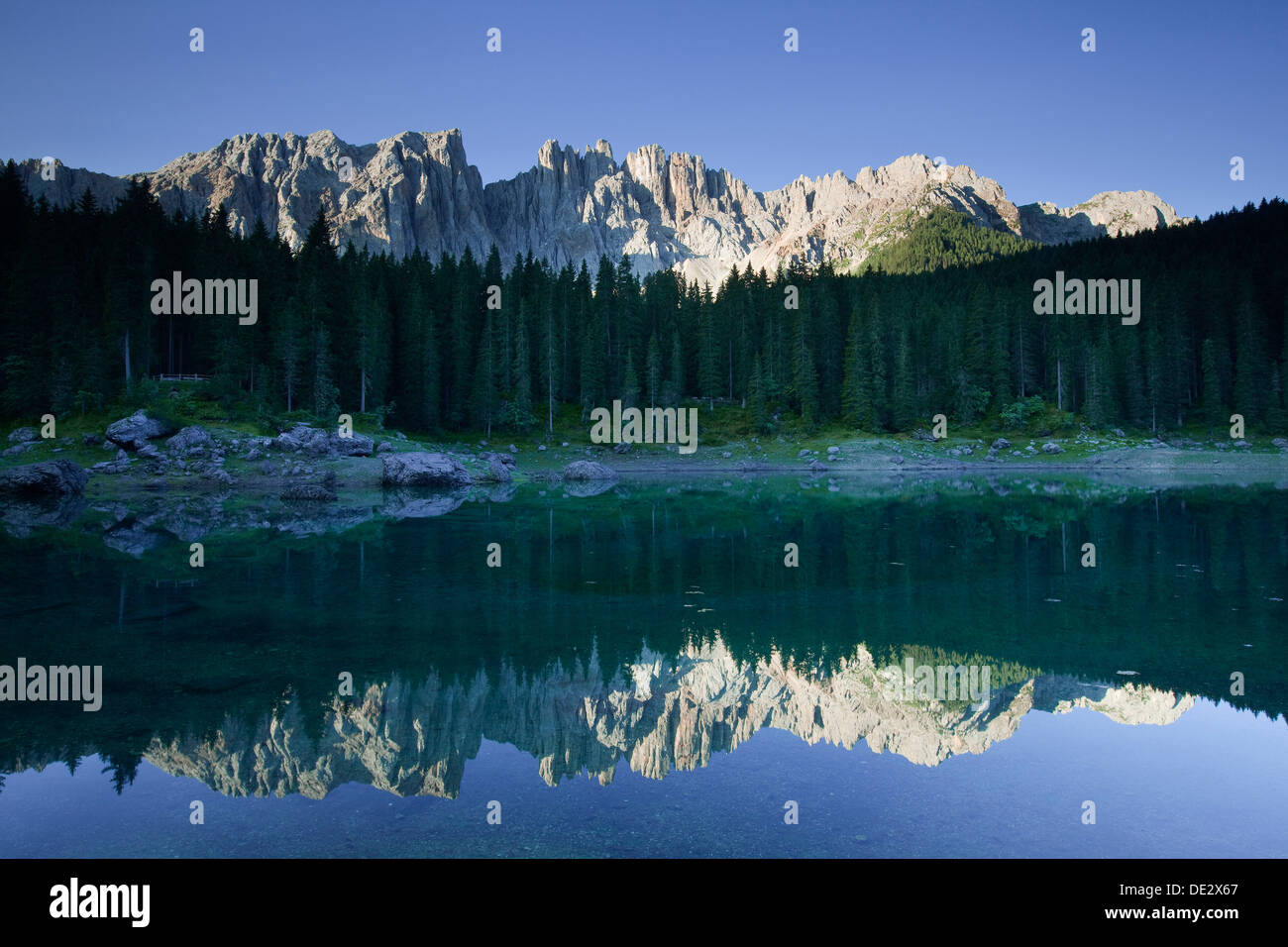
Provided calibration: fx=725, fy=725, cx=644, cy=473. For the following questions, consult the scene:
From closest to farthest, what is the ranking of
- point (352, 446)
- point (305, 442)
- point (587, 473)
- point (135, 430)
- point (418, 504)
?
point (418, 504) < point (135, 430) < point (305, 442) < point (352, 446) < point (587, 473)

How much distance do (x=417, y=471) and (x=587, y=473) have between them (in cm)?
1532

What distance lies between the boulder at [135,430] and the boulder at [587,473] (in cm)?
3042

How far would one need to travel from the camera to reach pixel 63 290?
58.6 m

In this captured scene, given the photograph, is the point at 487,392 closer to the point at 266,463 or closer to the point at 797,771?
the point at 266,463

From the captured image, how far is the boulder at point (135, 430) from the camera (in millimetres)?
50000

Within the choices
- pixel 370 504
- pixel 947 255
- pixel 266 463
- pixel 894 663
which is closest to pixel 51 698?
pixel 894 663

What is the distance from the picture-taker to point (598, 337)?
89.2 meters

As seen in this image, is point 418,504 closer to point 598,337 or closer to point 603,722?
point 603,722

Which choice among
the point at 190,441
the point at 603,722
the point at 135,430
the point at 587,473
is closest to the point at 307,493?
the point at 190,441

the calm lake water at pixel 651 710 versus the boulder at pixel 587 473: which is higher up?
the boulder at pixel 587 473

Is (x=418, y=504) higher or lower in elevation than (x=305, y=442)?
lower

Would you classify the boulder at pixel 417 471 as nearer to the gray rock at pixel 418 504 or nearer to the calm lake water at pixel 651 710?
the gray rock at pixel 418 504

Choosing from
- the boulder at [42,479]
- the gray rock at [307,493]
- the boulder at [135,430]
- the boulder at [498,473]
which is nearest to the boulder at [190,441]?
the boulder at [135,430]

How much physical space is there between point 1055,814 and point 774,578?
42.7ft
